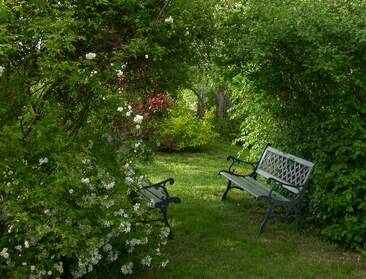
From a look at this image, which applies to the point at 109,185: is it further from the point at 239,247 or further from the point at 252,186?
the point at 252,186

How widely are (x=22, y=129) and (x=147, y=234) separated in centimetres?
158

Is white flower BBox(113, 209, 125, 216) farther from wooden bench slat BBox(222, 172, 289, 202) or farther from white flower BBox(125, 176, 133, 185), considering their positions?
wooden bench slat BBox(222, 172, 289, 202)

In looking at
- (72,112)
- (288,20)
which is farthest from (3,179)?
(288,20)

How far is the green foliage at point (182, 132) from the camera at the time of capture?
1375cm

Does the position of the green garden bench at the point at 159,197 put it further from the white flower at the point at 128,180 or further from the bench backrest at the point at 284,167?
the bench backrest at the point at 284,167

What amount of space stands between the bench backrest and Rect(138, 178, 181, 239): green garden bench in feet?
5.31

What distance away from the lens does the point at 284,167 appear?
23.4 ft

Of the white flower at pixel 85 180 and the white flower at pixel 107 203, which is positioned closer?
the white flower at pixel 85 180

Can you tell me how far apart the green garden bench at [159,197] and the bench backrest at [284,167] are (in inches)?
63.7

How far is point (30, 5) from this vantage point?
4.22 m

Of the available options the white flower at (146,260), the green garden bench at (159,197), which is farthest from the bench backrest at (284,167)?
the white flower at (146,260)

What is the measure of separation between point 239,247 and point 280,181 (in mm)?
1202

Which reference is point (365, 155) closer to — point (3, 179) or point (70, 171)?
point (70, 171)

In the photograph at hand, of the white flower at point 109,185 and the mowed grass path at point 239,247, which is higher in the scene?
the white flower at point 109,185
